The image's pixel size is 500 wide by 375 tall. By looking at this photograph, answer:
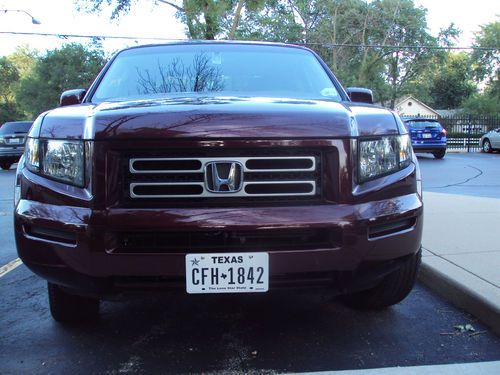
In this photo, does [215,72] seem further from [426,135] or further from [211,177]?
[426,135]

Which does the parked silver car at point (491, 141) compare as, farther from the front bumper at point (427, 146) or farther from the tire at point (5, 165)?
the tire at point (5, 165)

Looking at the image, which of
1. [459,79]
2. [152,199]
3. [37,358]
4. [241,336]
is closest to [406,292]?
[241,336]

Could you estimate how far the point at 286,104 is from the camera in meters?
2.60

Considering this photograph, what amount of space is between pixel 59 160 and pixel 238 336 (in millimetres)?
1445

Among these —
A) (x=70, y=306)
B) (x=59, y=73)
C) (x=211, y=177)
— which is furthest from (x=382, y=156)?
(x=59, y=73)

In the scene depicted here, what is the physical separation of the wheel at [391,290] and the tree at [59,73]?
40.4m

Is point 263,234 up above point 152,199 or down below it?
below

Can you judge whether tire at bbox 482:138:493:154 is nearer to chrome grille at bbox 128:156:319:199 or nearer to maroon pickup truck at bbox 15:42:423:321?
maroon pickup truck at bbox 15:42:423:321

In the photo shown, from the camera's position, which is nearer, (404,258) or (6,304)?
(404,258)

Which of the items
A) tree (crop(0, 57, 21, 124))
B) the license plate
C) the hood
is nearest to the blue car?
the hood

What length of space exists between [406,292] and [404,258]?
1.76 ft

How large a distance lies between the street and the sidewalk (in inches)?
3.9

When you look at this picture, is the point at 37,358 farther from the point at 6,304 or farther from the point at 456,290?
the point at 456,290

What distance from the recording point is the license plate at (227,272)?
232cm
